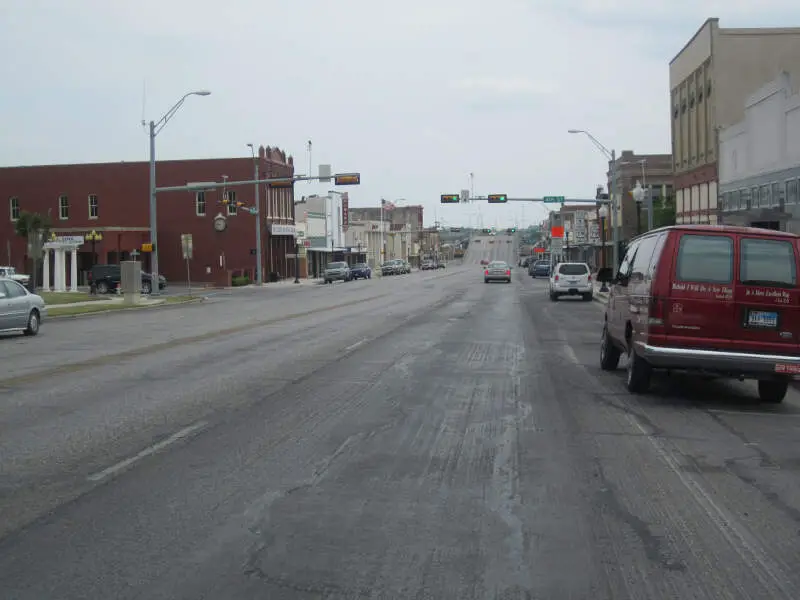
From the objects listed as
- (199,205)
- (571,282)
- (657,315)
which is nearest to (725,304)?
(657,315)

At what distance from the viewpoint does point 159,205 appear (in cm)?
7606

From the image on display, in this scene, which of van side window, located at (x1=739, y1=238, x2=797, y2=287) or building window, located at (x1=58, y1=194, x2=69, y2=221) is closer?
van side window, located at (x1=739, y1=238, x2=797, y2=287)

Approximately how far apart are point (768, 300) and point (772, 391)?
172 cm

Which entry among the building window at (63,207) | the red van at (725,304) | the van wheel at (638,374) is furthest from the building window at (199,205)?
the red van at (725,304)

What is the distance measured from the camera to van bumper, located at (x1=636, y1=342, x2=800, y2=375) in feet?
37.1

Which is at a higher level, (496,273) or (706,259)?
(706,259)

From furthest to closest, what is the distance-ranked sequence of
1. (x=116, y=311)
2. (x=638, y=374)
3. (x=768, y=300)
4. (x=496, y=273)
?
1. (x=496, y=273)
2. (x=116, y=311)
3. (x=638, y=374)
4. (x=768, y=300)

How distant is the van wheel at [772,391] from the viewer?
1238cm

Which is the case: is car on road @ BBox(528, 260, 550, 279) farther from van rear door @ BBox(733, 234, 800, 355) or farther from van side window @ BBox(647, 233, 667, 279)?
van rear door @ BBox(733, 234, 800, 355)

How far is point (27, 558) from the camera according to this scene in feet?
18.8

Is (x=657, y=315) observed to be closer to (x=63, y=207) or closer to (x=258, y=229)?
(x=258, y=229)

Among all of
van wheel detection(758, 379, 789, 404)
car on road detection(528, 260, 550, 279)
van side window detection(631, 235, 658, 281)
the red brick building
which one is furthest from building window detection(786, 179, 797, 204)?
the red brick building

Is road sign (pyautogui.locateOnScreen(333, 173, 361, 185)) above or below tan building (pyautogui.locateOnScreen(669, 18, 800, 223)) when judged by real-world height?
below

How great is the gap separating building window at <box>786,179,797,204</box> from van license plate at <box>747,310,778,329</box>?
2186 centimetres
